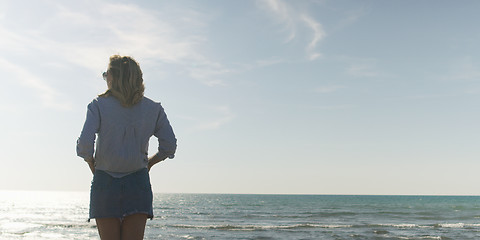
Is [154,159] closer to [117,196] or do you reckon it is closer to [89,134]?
[117,196]

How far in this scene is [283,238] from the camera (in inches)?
802

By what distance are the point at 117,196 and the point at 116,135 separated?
313 millimetres

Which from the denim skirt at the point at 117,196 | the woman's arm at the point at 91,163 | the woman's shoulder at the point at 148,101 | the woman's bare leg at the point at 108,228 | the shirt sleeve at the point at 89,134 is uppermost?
the woman's shoulder at the point at 148,101

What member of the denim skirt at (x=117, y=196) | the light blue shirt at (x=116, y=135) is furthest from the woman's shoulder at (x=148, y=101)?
the denim skirt at (x=117, y=196)

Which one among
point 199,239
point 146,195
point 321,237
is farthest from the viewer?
point 321,237

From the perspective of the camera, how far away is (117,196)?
220 centimetres

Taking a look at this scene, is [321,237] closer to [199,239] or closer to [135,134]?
[199,239]

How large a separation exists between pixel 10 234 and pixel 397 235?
19.3 meters

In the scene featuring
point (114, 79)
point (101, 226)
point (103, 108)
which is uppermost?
point (114, 79)

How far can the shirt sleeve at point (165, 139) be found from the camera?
94.5 inches

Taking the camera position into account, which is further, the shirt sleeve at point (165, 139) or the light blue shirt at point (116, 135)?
the shirt sleeve at point (165, 139)

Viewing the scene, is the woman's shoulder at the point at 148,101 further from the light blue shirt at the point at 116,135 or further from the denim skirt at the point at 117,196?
the denim skirt at the point at 117,196

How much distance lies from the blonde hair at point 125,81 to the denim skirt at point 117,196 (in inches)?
15.5

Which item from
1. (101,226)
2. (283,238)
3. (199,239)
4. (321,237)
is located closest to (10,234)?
(199,239)
